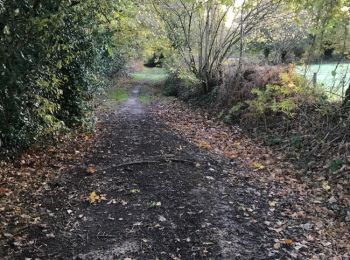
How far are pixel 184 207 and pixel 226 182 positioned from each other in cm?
149

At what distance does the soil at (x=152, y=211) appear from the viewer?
459 centimetres

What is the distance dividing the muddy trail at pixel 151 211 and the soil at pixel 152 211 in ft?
0.04

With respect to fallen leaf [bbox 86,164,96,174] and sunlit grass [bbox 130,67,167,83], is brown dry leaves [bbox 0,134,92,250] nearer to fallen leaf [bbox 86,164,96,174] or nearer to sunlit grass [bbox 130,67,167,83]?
fallen leaf [bbox 86,164,96,174]

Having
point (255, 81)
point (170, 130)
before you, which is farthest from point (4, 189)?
point (255, 81)

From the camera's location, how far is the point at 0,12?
17.2 ft

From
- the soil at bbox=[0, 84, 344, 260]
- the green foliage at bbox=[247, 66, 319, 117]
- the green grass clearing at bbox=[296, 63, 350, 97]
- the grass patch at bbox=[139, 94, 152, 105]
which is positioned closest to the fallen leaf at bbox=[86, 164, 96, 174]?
the soil at bbox=[0, 84, 344, 260]

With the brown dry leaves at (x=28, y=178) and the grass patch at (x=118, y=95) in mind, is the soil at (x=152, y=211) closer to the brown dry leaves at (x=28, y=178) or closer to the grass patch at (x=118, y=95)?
the brown dry leaves at (x=28, y=178)

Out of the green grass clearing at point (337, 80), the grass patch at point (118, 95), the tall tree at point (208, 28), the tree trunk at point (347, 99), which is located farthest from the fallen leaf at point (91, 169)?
the grass patch at point (118, 95)

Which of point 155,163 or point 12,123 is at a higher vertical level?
point 12,123

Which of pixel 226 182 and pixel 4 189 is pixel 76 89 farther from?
pixel 226 182

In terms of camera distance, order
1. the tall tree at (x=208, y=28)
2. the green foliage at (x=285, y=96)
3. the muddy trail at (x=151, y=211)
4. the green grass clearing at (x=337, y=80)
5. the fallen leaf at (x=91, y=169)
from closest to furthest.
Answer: the muddy trail at (x=151, y=211)
the fallen leaf at (x=91, y=169)
the green grass clearing at (x=337, y=80)
the green foliage at (x=285, y=96)
the tall tree at (x=208, y=28)

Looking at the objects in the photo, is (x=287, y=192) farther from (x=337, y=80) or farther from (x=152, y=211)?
(x=337, y=80)

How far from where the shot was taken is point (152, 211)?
220 inches

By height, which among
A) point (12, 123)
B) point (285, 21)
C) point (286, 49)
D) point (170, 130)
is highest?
point (285, 21)
